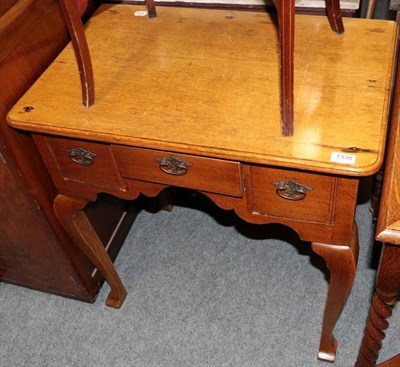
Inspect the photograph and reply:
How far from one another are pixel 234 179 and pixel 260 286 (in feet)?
2.36

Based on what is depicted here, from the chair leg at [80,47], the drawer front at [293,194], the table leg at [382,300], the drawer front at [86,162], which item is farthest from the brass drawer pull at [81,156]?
the table leg at [382,300]

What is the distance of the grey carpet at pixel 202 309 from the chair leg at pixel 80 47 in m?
0.80

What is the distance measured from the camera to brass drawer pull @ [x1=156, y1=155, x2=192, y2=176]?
1113mm

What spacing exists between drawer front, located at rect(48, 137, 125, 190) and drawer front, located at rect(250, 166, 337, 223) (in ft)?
1.08

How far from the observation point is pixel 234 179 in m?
1.10

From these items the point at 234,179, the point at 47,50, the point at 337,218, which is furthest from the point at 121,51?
the point at 337,218

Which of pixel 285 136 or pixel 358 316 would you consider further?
pixel 358 316

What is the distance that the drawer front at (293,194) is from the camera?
3.43 ft

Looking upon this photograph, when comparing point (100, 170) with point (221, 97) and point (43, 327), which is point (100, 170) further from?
point (43, 327)

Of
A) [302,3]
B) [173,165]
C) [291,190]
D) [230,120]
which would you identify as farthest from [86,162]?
[302,3]

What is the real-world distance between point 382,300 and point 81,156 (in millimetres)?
725

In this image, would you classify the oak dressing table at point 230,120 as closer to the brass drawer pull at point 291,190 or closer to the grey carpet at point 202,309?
the brass drawer pull at point 291,190

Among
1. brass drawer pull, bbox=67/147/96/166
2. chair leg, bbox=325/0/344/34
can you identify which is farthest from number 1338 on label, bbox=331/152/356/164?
brass drawer pull, bbox=67/147/96/166

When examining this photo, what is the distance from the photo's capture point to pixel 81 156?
1215mm
